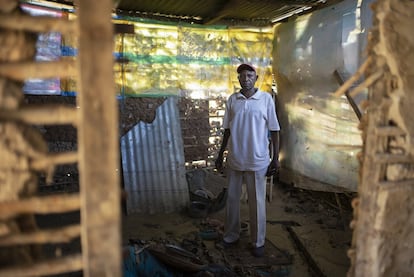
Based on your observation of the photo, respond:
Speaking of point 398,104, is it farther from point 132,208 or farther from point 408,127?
point 132,208

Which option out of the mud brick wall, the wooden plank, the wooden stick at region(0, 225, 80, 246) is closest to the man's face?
the mud brick wall

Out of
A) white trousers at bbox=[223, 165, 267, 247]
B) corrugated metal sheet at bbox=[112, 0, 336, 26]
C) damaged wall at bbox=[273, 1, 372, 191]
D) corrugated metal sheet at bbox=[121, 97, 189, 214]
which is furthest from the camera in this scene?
corrugated metal sheet at bbox=[121, 97, 189, 214]

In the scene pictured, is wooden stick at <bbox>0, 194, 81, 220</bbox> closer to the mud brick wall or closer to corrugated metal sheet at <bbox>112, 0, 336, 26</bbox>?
the mud brick wall

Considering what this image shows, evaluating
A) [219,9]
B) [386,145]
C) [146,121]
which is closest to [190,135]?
[146,121]

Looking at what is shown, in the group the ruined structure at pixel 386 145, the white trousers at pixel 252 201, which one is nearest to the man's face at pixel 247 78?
the white trousers at pixel 252 201

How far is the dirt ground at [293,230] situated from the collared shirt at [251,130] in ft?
3.26

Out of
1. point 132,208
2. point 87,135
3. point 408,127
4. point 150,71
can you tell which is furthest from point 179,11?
point 87,135

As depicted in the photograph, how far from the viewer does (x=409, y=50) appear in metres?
1.80

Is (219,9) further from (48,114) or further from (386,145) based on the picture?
(48,114)

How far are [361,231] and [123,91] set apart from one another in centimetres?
387

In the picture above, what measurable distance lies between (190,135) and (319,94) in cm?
204

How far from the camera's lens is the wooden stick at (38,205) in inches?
47.6

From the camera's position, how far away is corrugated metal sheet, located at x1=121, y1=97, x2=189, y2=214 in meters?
4.89

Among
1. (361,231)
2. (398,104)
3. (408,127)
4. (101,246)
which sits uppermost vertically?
(398,104)
